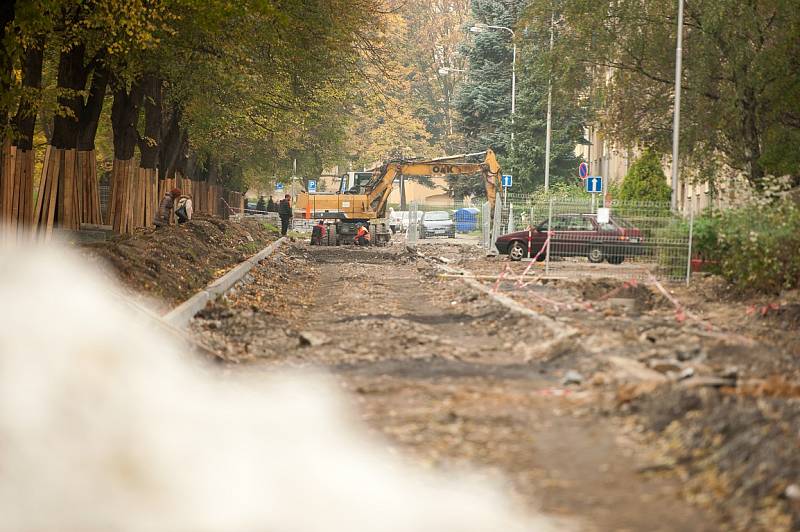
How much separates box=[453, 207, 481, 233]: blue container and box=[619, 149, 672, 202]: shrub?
27.5 meters

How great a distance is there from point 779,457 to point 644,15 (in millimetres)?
32775

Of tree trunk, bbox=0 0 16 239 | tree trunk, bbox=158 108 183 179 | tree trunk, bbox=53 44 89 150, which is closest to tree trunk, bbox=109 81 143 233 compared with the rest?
tree trunk, bbox=53 44 89 150

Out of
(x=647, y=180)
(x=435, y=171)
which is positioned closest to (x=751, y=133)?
(x=647, y=180)

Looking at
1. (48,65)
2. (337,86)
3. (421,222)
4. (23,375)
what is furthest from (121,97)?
(421,222)

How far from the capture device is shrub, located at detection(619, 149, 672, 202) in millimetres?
42219

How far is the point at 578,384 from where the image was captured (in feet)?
40.1

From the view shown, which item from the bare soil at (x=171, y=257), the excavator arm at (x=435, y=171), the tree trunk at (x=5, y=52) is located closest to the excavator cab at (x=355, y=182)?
the excavator arm at (x=435, y=171)

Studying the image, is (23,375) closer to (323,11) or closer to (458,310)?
(458,310)

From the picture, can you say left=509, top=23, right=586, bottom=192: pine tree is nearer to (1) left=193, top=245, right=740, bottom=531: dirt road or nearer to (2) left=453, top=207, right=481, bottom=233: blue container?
(2) left=453, top=207, right=481, bottom=233: blue container

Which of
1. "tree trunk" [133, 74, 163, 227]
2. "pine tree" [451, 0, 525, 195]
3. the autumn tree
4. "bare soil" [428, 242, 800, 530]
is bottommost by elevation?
"bare soil" [428, 242, 800, 530]

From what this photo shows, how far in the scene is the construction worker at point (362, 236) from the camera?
55344 millimetres

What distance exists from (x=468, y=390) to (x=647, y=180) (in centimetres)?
3218

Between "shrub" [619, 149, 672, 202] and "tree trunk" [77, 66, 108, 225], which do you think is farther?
"shrub" [619, 149, 672, 202]

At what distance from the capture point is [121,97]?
110 ft
